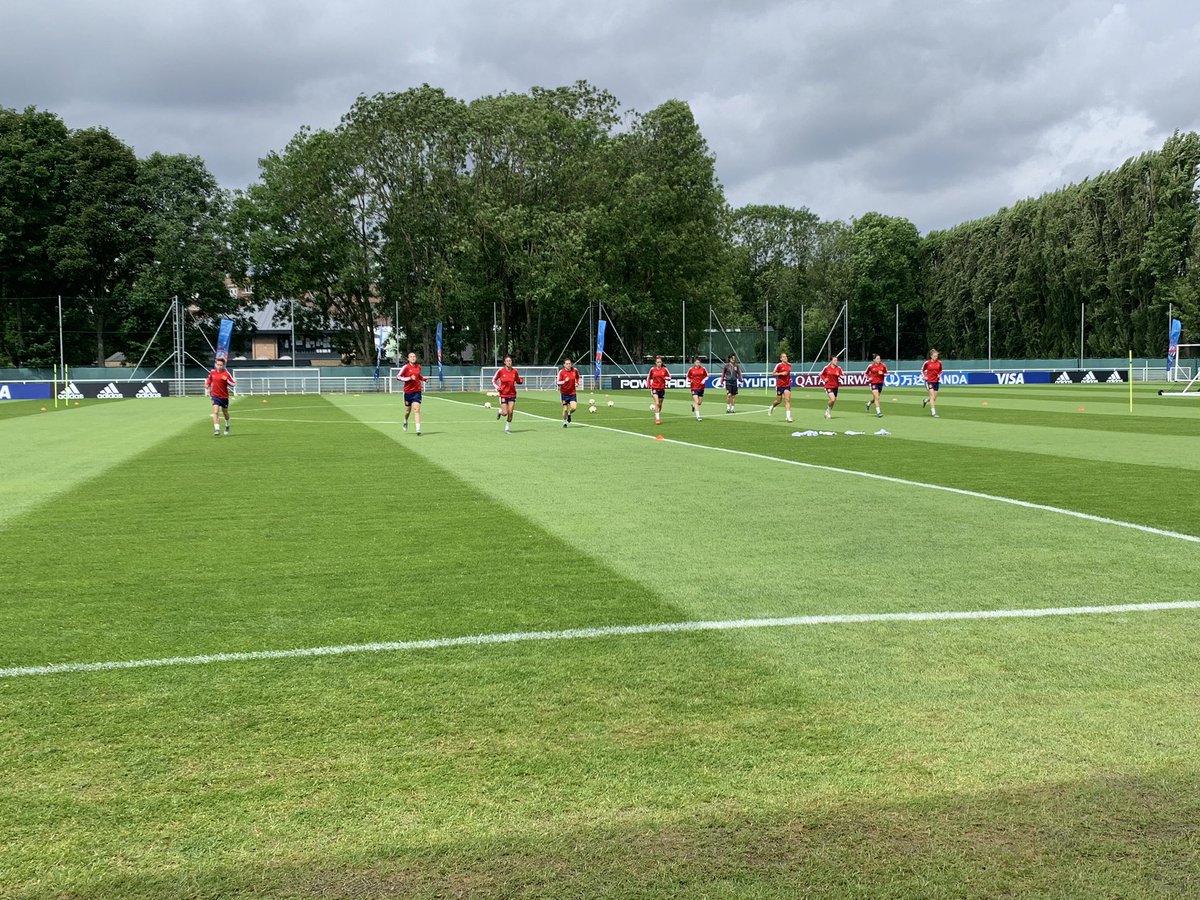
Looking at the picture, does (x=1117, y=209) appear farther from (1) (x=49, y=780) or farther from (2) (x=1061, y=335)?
(1) (x=49, y=780)

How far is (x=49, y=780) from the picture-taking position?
4078 millimetres

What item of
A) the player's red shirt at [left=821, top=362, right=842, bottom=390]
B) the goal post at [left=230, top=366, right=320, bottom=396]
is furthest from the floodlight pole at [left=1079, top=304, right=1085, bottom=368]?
the player's red shirt at [left=821, top=362, right=842, bottom=390]

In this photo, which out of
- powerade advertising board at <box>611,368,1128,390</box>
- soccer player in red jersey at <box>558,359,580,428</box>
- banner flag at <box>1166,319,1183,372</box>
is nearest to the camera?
Answer: soccer player in red jersey at <box>558,359,580,428</box>

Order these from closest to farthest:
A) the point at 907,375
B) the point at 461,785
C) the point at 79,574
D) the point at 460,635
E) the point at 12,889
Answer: the point at 12,889, the point at 461,785, the point at 460,635, the point at 79,574, the point at 907,375

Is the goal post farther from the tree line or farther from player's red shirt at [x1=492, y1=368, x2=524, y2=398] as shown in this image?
player's red shirt at [x1=492, y1=368, x2=524, y2=398]

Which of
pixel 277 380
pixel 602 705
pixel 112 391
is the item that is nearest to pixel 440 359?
pixel 277 380

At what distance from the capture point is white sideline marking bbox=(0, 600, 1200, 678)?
5.64m

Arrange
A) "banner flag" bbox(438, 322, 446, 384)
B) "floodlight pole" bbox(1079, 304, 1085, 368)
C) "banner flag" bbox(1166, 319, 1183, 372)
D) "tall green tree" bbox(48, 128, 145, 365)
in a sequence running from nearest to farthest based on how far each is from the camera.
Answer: "banner flag" bbox(1166, 319, 1183, 372) < "banner flag" bbox(438, 322, 446, 384) < "tall green tree" bbox(48, 128, 145, 365) < "floodlight pole" bbox(1079, 304, 1085, 368)

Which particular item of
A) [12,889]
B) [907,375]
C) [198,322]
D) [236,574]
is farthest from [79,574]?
[907,375]

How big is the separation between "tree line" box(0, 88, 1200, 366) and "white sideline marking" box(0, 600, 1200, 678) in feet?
194

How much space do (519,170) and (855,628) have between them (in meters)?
→ 64.2

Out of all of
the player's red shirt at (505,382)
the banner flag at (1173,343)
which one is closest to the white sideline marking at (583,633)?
the player's red shirt at (505,382)

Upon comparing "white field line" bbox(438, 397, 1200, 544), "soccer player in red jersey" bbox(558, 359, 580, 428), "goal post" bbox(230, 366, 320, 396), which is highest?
"goal post" bbox(230, 366, 320, 396)

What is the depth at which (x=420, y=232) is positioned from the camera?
66.9m
